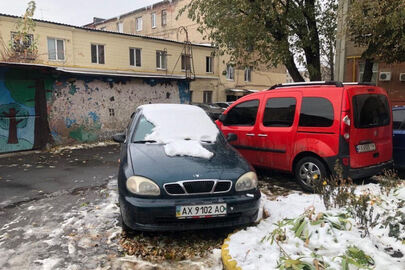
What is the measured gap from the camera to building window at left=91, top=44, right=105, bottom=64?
19562 millimetres

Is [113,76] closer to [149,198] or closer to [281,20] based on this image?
[281,20]

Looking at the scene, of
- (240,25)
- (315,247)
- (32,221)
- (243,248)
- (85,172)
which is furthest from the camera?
(240,25)

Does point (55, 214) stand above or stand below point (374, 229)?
below

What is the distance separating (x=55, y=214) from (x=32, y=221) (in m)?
0.32

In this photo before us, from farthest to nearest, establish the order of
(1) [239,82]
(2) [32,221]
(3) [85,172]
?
1. (1) [239,82]
2. (3) [85,172]
3. (2) [32,221]

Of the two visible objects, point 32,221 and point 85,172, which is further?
point 85,172

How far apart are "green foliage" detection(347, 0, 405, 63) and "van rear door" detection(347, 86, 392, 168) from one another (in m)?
3.67

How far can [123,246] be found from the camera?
3504mm

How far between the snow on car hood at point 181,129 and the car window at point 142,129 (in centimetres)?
6

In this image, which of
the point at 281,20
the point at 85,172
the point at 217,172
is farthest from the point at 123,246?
the point at 281,20

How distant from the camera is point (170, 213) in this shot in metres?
3.27

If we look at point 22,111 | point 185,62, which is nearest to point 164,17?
point 185,62

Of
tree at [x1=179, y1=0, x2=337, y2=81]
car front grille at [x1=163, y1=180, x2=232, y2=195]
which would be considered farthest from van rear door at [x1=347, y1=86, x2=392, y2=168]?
tree at [x1=179, y1=0, x2=337, y2=81]

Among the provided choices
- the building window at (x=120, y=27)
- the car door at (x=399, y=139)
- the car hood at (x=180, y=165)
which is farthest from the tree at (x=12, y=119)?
the building window at (x=120, y=27)
